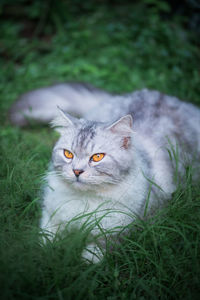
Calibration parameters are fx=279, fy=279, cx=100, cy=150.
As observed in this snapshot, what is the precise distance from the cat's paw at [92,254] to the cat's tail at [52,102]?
6.58ft

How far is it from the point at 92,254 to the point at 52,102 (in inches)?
87.9

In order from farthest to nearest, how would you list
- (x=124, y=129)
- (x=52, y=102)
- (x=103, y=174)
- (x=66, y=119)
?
(x=52, y=102) < (x=66, y=119) < (x=124, y=129) < (x=103, y=174)

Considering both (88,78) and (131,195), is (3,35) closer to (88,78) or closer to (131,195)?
(88,78)

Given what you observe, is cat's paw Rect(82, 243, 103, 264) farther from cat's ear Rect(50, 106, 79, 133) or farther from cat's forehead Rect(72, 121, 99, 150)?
cat's ear Rect(50, 106, 79, 133)

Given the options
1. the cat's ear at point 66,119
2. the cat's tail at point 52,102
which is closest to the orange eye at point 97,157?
the cat's ear at point 66,119

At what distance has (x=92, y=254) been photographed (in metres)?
1.95

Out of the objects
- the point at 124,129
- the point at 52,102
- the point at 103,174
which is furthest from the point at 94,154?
the point at 52,102

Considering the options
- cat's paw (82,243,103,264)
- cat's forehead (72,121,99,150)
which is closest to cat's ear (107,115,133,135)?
cat's forehead (72,121,99,150)

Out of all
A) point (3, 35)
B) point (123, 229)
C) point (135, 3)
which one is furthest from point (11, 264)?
point (135, 3)

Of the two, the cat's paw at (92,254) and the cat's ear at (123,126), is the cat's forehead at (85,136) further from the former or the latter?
the cat's paw at (92,254)

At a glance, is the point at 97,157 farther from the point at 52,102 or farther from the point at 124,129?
the point at 52,102

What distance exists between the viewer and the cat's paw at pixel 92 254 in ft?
6.16

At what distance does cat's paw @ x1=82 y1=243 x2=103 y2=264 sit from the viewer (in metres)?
1.88

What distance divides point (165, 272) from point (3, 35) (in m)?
5.56
